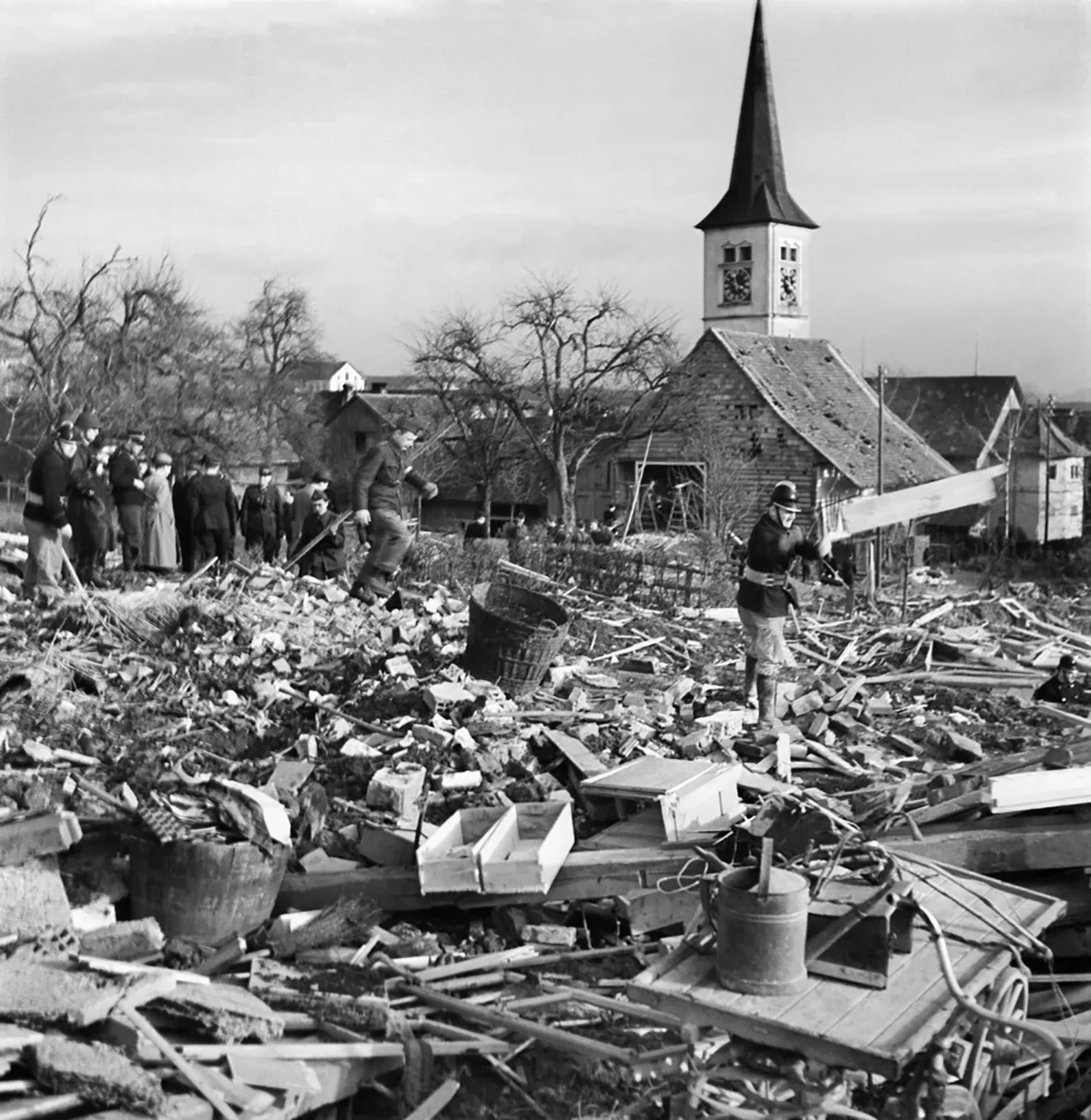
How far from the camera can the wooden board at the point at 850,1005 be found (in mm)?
3992

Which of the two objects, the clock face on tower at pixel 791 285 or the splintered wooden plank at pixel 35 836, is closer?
the splintered wooden plank at pixel 35 836

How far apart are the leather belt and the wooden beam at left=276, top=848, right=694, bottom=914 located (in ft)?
11.6

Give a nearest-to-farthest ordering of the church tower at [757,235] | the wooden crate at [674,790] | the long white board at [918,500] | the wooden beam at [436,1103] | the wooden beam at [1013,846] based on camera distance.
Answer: the wooden beam at [436,1103] → the wooden beam at [1013,846] → the wooden crate at [674,790] → the long white board at [918,500] → the church tower at [757,235]

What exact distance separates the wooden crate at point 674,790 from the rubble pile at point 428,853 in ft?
0.07

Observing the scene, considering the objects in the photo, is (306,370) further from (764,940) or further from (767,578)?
(764,940)

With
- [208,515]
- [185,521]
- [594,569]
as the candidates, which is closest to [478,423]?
[594,569]

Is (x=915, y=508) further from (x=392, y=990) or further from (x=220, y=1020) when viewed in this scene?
(x=220, y=1020)

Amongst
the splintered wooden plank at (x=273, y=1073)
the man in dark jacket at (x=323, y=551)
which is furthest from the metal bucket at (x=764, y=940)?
the man in dark jacket at (x=323, y=551)

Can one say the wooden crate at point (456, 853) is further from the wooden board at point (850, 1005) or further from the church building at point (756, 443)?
the church building at point (756, 443)

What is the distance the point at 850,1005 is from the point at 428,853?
2.75 meters

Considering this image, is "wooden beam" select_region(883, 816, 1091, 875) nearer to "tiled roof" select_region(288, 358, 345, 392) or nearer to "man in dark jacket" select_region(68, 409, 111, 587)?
"man in dark jacket" select_region(68, 409, 111, 587)

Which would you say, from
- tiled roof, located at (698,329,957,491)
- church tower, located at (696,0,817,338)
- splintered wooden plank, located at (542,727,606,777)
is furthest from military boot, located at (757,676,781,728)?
church tower, located at (696,0,817,338)

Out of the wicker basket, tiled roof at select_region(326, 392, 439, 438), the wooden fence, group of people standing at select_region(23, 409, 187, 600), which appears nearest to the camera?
the wicker basket

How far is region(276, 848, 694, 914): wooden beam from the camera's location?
21.1ft
